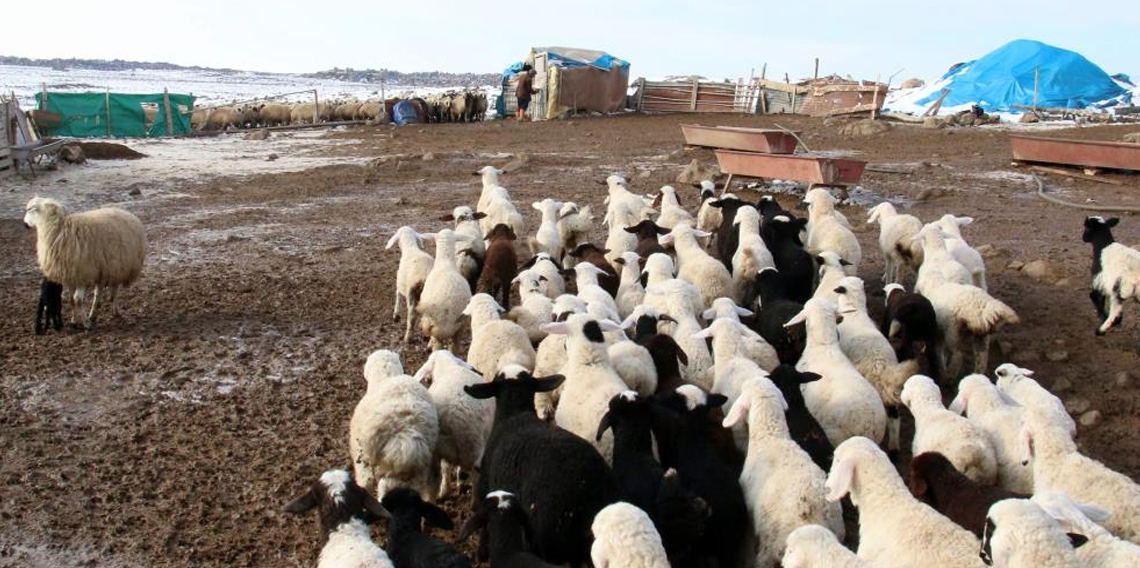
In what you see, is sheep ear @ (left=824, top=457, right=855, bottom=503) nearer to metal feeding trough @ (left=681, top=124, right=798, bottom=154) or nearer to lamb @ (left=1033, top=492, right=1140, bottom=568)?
lamb @ (left=1033, top=492, right=1140, bottom=568)

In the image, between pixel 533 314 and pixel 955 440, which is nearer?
pixel 955 440

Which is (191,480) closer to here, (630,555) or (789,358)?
(630,555)

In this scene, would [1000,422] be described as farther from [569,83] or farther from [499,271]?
[569,83]

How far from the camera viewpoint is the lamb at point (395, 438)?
455 cm

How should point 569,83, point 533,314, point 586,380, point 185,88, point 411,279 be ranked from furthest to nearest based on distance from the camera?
point 185,88 < point 569,83 < point 411,279 < point 533,314 < point 586,380

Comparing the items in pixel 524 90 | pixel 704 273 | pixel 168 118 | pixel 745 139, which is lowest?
pixel 704 273

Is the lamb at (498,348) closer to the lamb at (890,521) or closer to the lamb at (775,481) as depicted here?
the lamb at (775,481)

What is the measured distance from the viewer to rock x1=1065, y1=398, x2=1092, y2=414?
6.18 metres

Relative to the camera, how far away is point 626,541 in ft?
Result: 11.1

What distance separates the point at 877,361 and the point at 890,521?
88.3 inches

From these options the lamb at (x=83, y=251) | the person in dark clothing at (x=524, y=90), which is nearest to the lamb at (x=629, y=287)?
the lamb at (x=83, y=251)

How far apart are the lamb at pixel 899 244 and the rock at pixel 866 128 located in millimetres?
16015

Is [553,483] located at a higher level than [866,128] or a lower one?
lower

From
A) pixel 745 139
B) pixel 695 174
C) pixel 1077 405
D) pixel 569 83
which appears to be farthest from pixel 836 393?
pixel 569 83
